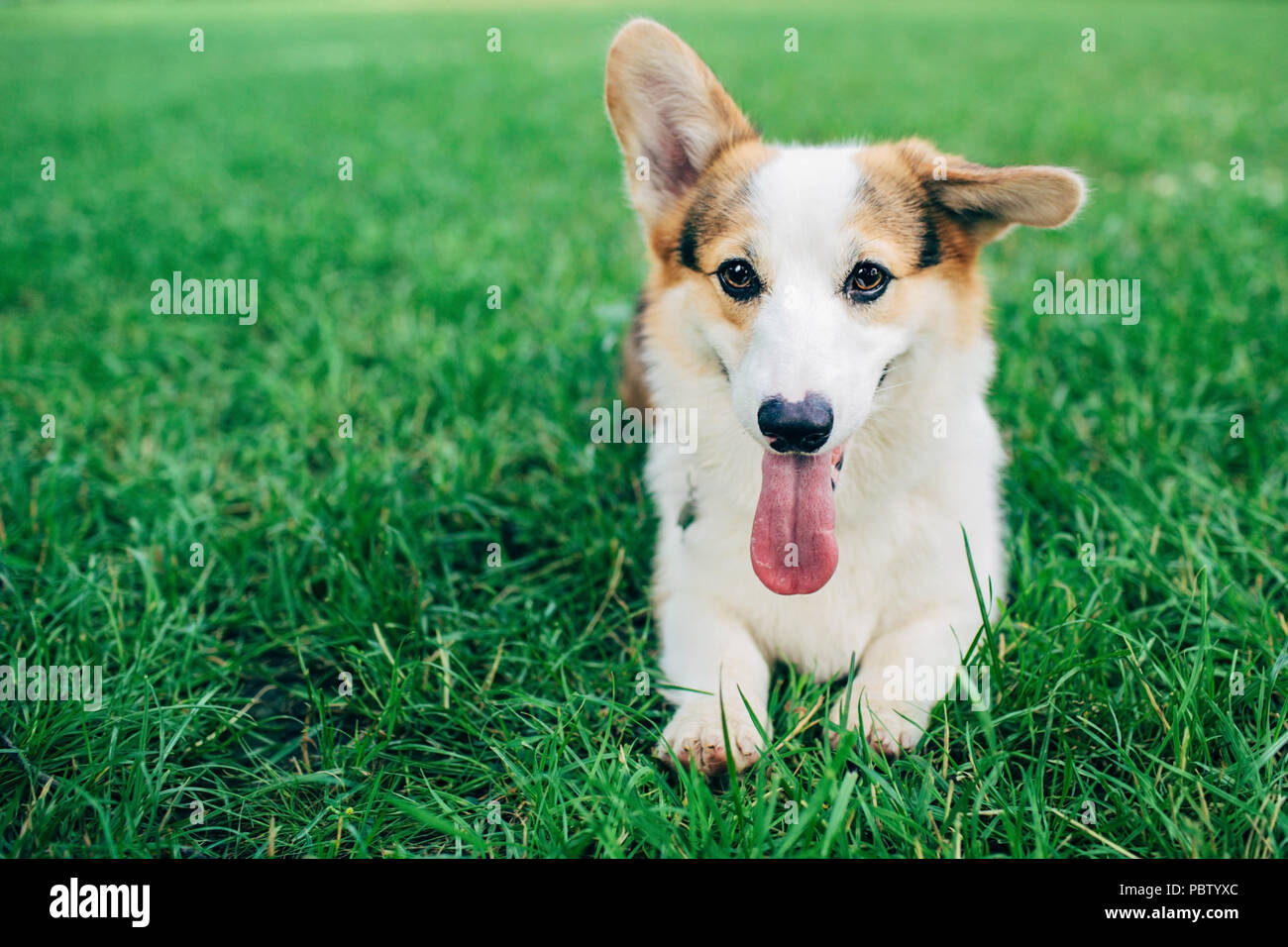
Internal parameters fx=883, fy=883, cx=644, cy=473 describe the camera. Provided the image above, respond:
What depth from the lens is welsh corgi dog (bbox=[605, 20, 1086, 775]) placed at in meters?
2.12

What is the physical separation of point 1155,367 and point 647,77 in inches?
96.5

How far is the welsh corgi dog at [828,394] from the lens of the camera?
2125 millimetres

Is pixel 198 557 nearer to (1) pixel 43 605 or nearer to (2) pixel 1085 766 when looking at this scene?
(1) pixel 43 605

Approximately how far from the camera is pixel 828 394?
6.44ft

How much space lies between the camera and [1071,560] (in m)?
2.55

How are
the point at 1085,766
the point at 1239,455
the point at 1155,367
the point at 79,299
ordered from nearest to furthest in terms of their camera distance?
the point at 1085,766 < the point at 1239,455 < the point at 1155,367 < the point at 79,299

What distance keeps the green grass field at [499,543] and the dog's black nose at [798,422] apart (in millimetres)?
674

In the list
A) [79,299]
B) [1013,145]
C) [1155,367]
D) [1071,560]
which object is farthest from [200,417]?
[1013,145]

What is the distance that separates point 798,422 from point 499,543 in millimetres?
1355

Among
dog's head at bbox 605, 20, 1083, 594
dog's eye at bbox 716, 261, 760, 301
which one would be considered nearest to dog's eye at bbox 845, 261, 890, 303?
dog's head at bbox 605, 20, 1083, 594
